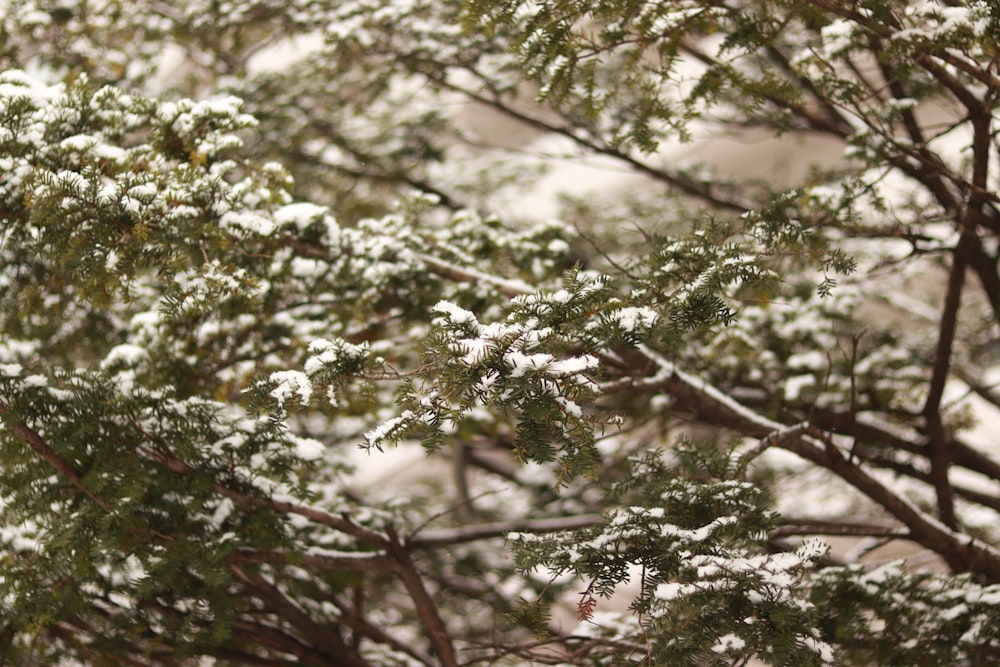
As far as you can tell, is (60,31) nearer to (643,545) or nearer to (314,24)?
(314,24)

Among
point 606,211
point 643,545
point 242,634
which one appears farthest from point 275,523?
point 606,211

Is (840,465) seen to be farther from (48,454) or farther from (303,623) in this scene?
(48,454)

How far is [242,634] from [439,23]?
3428mm

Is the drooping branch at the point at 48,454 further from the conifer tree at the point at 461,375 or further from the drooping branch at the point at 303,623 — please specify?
the drooping branch at the point at 303,623

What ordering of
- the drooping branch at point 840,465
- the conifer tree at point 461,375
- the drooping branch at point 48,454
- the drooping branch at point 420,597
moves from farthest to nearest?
1. the drooping branch at point 420,597
2. the drooping branch at point 840,465
3. the drooping branch at point 48,454
4. the conifer tree at point 461,375

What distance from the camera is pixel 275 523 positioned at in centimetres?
323

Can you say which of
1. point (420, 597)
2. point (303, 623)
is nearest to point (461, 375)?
point (420, 597)

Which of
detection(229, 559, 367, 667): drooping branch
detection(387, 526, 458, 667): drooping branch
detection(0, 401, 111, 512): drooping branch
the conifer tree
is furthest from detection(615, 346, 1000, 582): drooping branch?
detection(0, 401, 111, 512): drooping branch

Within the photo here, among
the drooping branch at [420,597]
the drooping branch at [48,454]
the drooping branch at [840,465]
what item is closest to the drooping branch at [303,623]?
the drooping branch at [420,597]

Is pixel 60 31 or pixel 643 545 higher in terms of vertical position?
pixel 60 31

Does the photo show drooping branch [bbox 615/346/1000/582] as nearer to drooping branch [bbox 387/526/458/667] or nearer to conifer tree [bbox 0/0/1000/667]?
conifer tree [bbox 0/0/1000/667]

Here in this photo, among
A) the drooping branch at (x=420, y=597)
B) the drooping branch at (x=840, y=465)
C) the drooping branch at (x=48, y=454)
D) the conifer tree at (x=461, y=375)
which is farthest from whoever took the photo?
the drooping branch at (x=420, y=597)

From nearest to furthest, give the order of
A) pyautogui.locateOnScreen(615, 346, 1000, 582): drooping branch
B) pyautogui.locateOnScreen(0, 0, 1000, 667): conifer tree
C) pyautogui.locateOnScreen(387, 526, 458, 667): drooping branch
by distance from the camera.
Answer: pyautogui.locateOnScreen(0, 0, 1000, 667): conifer tree < pyautogui.locateOnScreen(615, 346, 1000, 582): drooping branch < pyautogui.locateOnScreen(387, 526, 458, 667): drooping branch

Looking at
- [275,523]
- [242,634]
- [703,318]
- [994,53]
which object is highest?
[994,53]
